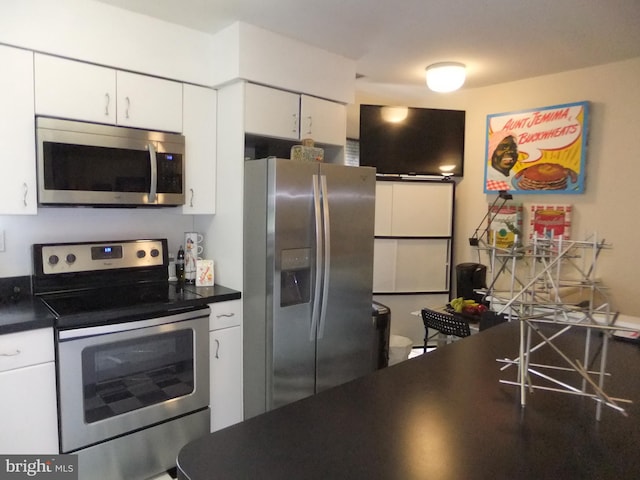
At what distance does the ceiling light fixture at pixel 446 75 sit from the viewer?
3.15 meters

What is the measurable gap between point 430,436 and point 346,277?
5.64 ft

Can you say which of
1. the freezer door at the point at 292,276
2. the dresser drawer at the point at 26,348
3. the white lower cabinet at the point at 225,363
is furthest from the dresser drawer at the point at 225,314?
the dresser drawer at the point at 26,348

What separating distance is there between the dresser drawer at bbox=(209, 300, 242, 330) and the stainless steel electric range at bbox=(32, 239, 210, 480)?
0.24ft

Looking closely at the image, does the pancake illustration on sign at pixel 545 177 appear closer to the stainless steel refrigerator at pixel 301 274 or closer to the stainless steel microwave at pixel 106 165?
the stainless steel refrigerator at pixel 301 274

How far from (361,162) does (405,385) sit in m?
2.74

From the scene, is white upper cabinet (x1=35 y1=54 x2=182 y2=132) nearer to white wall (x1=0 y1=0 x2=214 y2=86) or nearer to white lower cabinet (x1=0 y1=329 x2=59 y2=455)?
white wall (x1=0 y1=0 x2=214 y2=86)

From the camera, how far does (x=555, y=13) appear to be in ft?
7.63

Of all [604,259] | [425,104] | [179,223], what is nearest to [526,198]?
[604,259]

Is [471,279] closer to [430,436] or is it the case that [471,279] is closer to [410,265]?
[410,265]

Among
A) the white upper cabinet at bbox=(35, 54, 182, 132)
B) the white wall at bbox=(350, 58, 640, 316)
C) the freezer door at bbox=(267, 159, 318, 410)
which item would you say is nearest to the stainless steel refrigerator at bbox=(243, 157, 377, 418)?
the freezer door at bbox=(267, 159, 318, 410)

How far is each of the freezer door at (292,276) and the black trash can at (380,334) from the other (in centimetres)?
74

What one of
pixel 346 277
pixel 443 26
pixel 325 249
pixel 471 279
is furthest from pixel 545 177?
pixel 325 249

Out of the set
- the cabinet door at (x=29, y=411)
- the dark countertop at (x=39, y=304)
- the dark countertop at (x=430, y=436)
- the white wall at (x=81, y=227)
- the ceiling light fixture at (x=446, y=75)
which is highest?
the ceiling light fixture at (x=446, y=75)

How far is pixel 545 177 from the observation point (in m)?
3.42
